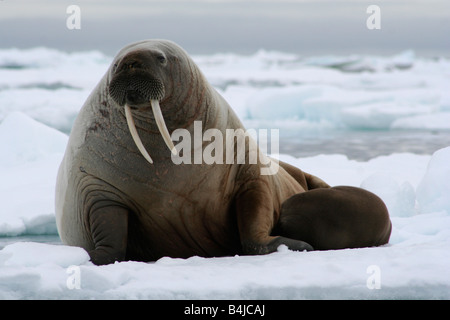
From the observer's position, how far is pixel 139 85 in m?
3.79

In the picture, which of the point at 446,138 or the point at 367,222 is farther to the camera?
the point at 446,138

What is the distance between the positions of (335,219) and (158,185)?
127 cm

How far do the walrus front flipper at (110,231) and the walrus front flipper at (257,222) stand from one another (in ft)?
2.52

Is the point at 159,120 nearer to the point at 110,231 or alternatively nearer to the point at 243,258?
the point at 110,231

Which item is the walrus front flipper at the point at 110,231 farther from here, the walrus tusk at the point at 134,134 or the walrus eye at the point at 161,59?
the walrus eye at the point at 161,59

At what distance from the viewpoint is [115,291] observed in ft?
10.7

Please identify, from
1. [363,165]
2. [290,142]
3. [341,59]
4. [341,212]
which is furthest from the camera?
[341,59]

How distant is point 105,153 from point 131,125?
427mm

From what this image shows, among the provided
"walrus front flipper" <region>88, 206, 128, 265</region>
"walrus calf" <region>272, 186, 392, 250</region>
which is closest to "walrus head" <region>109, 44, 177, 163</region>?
"walrus front flipper" <region>88, 206, 128, 265</region>

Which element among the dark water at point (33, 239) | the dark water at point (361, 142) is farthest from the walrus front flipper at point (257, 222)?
Answer: the dark water at point (361, 142)

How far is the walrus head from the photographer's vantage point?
378cm

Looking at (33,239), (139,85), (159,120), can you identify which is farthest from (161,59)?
(33,239)
